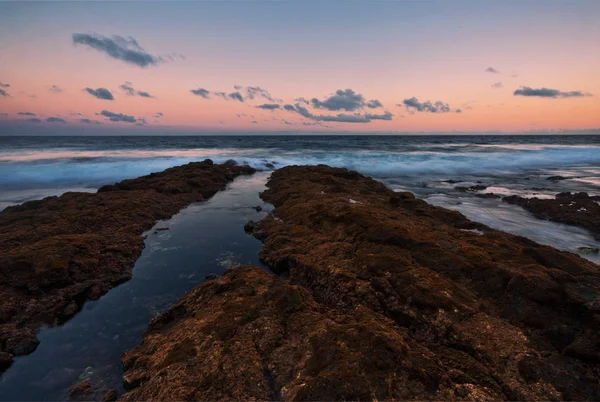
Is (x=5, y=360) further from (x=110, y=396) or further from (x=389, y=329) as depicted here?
(x=389, y=329)

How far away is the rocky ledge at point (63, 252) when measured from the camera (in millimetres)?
7785

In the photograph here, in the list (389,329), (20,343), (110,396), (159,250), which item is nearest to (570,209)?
(389,329)

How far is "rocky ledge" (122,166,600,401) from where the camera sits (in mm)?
4797

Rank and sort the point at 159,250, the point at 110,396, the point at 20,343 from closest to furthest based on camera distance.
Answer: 1. the point at 110,396
2. the point at 20,343
3. the point at 159,250

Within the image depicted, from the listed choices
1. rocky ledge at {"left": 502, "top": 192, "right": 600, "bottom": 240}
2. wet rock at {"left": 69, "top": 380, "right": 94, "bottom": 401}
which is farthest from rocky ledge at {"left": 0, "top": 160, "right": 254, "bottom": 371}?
rocky ledge at {"left": 502, "top": 192, "right": 600, "bottom": 240}

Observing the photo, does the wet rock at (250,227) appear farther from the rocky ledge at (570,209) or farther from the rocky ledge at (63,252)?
the rocky ledge at (570,209)

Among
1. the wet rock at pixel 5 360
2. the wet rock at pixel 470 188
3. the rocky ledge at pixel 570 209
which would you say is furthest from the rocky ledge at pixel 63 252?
the wet rock at pixel 470 188

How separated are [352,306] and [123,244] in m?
9.96

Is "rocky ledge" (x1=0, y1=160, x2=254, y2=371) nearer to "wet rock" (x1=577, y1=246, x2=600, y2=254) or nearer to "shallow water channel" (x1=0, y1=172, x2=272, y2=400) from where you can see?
"shallow water channel" (x1=0, y1=172, x2=272, y2=400)

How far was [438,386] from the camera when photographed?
4.75 meters

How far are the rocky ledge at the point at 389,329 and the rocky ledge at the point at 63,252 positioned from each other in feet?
10.7

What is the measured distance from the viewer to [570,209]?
721 inches

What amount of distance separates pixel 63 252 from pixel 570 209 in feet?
86.5

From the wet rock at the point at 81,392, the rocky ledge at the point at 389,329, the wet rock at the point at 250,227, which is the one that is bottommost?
the wet rock at the point at 81,392
